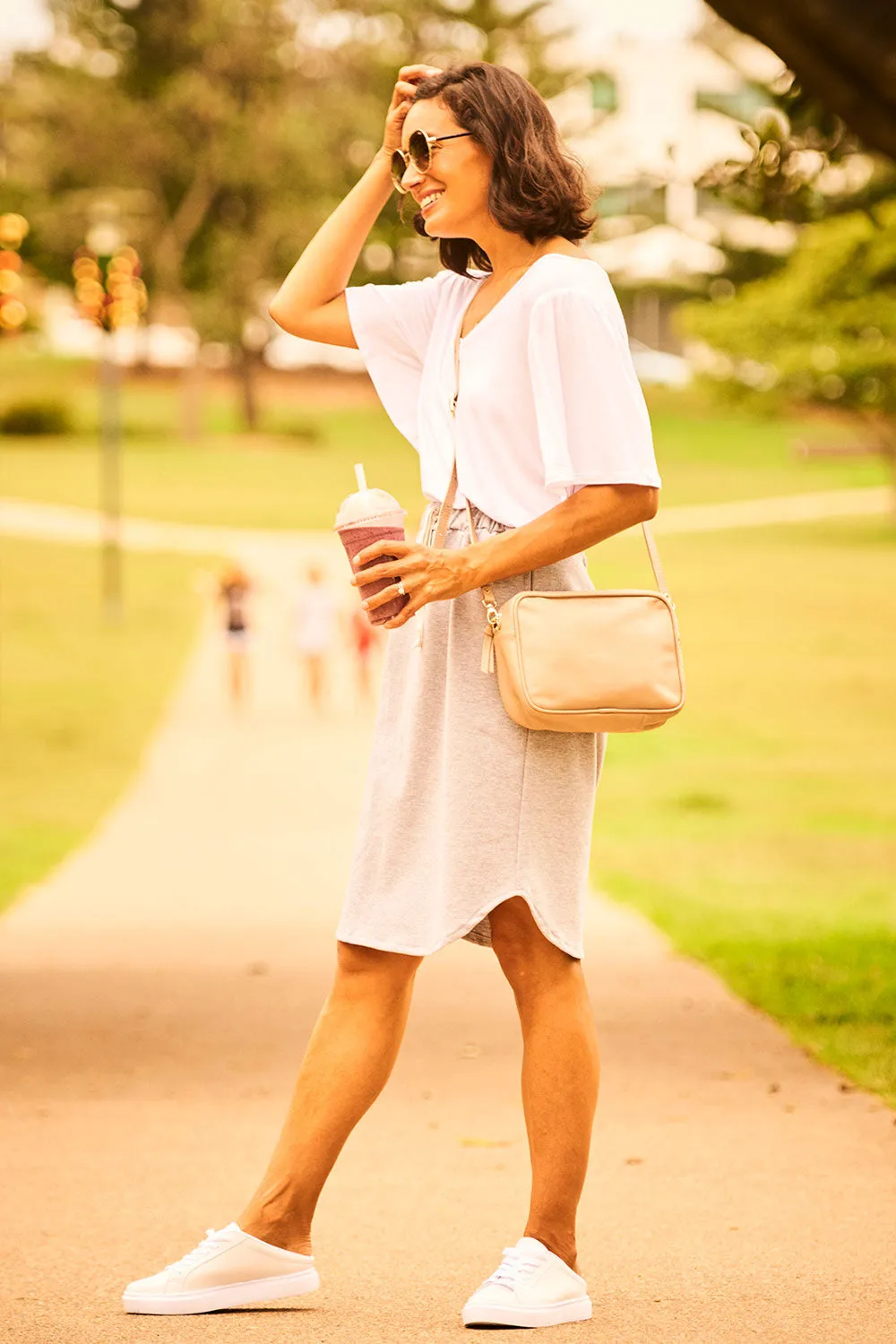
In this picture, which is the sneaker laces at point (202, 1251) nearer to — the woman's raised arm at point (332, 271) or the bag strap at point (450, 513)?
the bag strap at point (450, 513)

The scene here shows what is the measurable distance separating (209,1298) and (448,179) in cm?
190

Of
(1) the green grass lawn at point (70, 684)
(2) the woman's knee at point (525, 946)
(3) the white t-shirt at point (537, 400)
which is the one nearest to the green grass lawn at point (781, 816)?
(2) the woman's knee at point (525, 946)

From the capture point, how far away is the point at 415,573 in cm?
314

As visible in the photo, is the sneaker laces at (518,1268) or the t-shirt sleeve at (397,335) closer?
the sneaker laces at (518,1268)

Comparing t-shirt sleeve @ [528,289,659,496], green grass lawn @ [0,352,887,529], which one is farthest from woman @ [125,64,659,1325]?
green grass lawn @ [0,352,887,529]

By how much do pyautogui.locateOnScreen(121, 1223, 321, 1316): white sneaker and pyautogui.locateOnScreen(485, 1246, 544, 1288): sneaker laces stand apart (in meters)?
0.35

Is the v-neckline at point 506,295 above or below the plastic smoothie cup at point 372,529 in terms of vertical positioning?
above

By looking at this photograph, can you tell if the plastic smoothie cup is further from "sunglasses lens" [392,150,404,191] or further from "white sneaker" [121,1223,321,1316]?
"white sneaker" [121,1223,321,1316]

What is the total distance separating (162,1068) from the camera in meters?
5.87

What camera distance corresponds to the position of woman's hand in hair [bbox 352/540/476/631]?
3127 millimetres

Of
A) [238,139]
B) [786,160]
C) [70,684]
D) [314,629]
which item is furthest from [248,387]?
[786,160]

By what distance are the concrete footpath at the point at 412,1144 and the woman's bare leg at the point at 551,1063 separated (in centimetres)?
21

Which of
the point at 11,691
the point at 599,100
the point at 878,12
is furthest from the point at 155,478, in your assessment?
→ the point at 878,12

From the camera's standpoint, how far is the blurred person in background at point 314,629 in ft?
66.4
